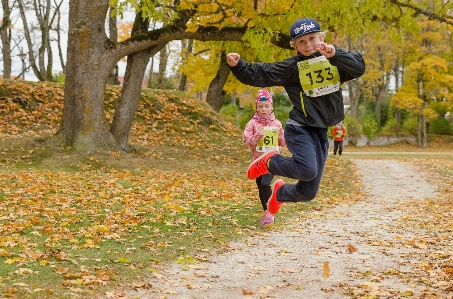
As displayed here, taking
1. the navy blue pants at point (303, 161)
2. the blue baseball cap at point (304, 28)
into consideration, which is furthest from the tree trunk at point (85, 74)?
the blue baseball cap at point (304, 28)

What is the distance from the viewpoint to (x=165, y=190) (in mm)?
11523

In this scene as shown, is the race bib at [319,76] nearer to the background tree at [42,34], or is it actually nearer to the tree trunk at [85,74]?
the tree trunk at [85,74]

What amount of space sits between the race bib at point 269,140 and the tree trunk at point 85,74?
8.03 m

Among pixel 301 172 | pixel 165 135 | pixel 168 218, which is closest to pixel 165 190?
pixel 168 218

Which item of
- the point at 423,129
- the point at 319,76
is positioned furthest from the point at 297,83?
the point at 423,129

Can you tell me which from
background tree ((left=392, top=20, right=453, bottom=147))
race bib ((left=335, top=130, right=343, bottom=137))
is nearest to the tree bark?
race bib ((left=335, top=130, right=343, bottom=137))

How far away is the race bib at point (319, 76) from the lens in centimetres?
587

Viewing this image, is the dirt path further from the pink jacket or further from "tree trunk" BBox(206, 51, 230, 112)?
"tree trunk" BBox(206, 51, 230, 112)

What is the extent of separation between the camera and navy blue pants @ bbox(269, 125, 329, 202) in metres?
5.96

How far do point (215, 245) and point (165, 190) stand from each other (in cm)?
466

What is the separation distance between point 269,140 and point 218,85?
646 inches

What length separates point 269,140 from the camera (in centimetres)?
802

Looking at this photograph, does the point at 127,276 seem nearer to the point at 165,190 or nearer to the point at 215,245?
the point at 215,245

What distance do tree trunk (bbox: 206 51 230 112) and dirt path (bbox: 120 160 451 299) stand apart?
14.4m
